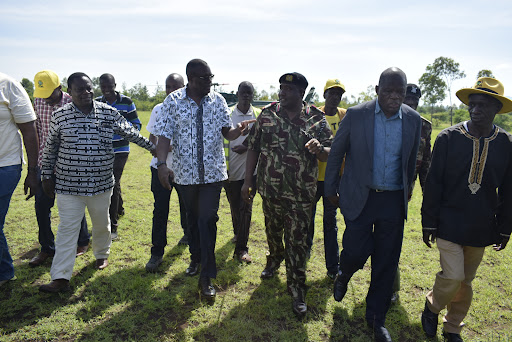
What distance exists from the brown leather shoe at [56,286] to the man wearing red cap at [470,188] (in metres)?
3.66

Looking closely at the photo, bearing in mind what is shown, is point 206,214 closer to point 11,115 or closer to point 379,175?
point 379,175

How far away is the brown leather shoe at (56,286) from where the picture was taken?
11.8ft

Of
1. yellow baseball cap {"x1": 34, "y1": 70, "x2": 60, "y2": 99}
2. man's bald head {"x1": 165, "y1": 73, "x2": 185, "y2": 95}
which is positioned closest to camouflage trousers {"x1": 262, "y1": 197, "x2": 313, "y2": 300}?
man's bald head {"x1": 165, "y1": 73, "x2": 185, "y2": 95}

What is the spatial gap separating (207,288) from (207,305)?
6.6 inches

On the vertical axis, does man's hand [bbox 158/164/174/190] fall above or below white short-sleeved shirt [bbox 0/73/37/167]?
below

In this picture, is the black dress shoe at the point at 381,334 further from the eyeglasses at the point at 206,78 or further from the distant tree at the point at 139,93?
the distant tree at the point at 139,93

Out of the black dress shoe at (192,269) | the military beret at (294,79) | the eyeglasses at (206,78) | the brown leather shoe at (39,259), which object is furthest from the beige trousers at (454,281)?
the brown leather shoe at (39,259)

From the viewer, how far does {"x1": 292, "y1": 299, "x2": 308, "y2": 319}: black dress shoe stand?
134 inches

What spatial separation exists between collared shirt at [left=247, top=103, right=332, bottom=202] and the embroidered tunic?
3.52ft

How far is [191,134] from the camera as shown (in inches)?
142

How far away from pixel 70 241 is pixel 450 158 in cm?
382

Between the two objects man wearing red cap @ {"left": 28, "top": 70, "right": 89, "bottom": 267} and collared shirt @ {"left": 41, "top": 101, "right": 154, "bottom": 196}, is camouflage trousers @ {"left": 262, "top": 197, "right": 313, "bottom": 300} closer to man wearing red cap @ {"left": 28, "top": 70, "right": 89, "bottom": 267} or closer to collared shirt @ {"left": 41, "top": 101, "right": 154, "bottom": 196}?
collared shirt @ {"left": 41, "top": 101, "right": 154, "bottom": 196}

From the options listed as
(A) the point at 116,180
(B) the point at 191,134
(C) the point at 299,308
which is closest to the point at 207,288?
(C) the point at 299,308

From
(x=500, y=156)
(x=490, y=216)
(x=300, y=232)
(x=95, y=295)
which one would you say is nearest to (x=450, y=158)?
(x=500, y=156)
